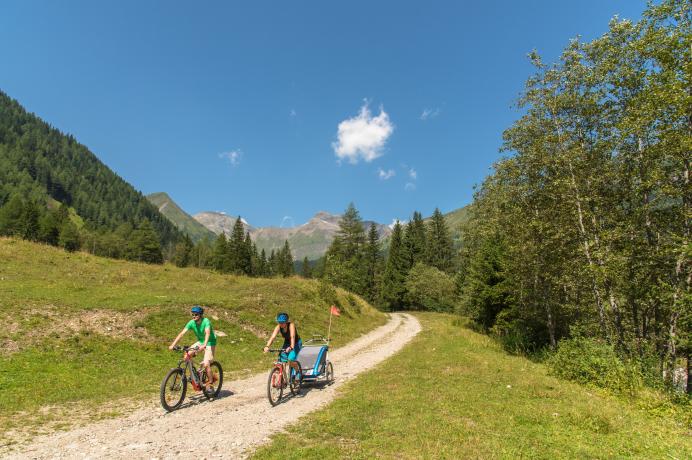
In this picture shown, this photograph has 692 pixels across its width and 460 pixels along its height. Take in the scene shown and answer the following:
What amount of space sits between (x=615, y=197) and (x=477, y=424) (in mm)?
15799

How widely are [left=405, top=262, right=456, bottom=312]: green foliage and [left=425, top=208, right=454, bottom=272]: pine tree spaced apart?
29.7 feet

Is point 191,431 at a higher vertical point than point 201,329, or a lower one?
lower

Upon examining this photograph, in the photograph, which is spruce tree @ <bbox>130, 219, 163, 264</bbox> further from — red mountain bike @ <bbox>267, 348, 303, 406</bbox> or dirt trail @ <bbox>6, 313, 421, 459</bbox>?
dirt trail @ <bbox>6, 313, 421, 459</bbox>

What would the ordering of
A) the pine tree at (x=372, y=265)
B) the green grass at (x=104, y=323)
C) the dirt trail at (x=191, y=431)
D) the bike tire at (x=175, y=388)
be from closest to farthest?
the dirt trail at (x=191, y=431) → the bike tire at (x=175, y=388) → the green grass at (x=104, y=323) → the pine tree at (x=372, y=265)

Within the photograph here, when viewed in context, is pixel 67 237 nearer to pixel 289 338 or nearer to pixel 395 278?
pixel 395 278

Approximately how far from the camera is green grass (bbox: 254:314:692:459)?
25.1 ft

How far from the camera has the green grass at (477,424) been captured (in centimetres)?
766

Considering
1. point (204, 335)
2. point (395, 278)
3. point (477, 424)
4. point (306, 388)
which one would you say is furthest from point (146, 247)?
point (477, 424)

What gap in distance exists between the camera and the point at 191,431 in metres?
8.53

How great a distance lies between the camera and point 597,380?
581 inches

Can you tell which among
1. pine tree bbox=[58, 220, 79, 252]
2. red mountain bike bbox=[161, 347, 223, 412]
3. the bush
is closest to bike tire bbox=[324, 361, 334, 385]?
red mountain bike bbox=[161, 347, 223, 412]

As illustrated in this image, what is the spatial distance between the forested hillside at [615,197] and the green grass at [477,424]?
4.46 meters

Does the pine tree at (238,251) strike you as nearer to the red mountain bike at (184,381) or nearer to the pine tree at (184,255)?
the pine tree at (184,255)

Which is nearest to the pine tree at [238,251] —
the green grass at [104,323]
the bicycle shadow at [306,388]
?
→ the green grass at [104,323]
